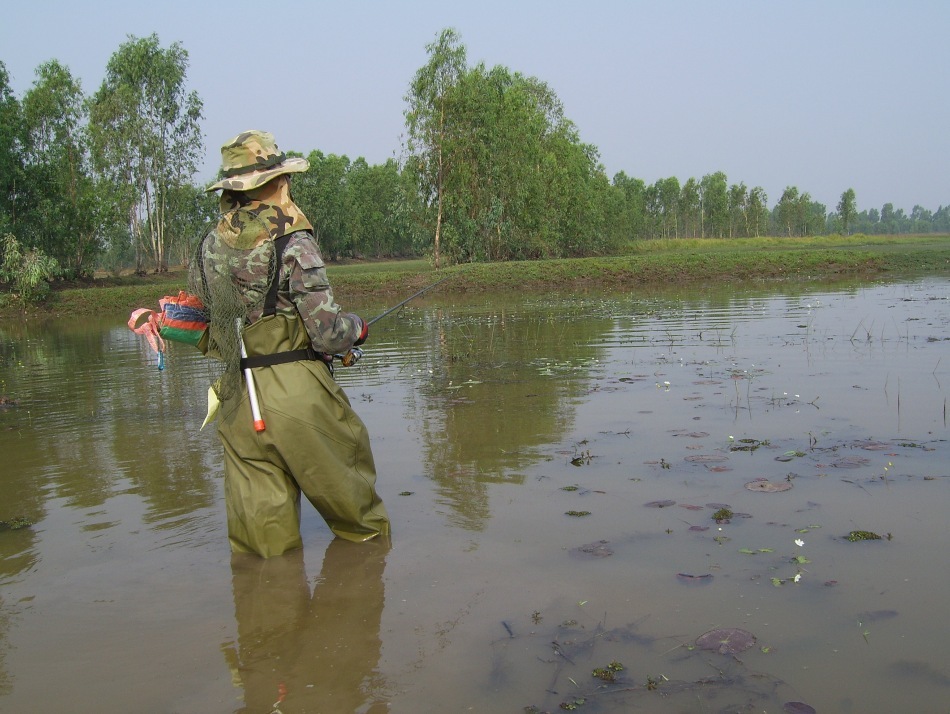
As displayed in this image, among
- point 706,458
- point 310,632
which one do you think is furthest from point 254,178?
point 706,458

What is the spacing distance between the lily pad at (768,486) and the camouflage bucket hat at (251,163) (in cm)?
329

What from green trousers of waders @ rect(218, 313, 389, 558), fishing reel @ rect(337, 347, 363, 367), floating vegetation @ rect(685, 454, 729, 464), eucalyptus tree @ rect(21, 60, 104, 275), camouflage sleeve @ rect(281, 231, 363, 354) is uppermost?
eucalyptus tree @ rect(21, 60, 104, 275)

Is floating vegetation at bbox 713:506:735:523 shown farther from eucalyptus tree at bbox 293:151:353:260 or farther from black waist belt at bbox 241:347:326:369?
eucalyptus tree at bbox 293:151:353:260

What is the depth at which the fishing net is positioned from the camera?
4.00 meters

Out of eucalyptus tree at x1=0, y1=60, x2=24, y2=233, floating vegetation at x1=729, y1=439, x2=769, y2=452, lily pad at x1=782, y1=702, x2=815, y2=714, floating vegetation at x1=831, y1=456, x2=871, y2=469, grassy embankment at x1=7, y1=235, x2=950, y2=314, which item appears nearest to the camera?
lily pad at x1=782, y1=702, x2=815, y2=714

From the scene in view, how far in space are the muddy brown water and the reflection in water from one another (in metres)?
0.01

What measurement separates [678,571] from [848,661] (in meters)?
0.99

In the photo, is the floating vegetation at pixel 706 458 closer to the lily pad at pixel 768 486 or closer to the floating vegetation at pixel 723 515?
the lily pad at pixel 768 486

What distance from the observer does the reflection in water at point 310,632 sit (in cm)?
316

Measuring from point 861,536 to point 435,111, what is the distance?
36052 mm

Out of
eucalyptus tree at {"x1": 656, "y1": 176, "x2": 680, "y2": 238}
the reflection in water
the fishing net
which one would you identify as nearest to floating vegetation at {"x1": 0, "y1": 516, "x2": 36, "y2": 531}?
the reflection in water

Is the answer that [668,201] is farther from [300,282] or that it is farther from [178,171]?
[300,282]

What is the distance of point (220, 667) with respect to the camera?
3.41 metres

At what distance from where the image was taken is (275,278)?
4059 mm
